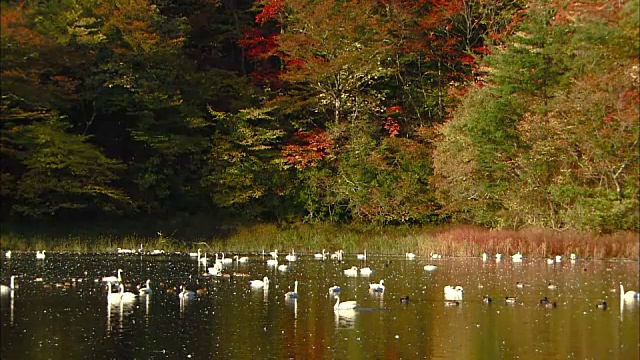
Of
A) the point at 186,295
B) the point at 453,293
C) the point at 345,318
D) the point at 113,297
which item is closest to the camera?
the point at 345,318

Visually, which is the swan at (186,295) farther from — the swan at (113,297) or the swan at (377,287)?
the swan at (377,287)

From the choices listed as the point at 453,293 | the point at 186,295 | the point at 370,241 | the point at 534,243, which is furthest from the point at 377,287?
the point at 370,241

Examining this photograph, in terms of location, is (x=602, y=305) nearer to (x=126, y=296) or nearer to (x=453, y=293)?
(x=453, y=293)

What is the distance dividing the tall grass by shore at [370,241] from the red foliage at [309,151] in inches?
97.7

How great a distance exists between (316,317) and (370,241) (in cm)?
1874

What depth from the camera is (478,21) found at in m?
41.8

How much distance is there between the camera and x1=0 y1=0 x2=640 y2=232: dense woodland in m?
35.2

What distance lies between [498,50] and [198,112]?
1144 cm

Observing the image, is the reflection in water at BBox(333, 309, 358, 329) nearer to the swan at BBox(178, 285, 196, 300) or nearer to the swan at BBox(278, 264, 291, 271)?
the swan at BBox(178, 285, 196, 300)

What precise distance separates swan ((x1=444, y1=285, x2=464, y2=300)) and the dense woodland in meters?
9.90

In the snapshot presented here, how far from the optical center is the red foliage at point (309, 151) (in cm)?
4131

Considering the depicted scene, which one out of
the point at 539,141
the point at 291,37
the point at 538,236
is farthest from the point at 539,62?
the point at 291,37

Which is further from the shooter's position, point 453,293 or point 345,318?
point 453,293

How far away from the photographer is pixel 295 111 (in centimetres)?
4278
